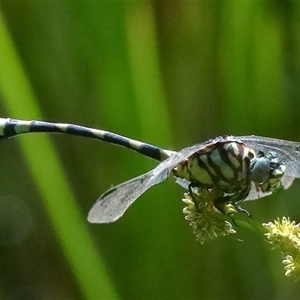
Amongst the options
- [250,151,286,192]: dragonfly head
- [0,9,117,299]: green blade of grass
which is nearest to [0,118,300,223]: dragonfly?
[250,151,286,192]: dragonfly head

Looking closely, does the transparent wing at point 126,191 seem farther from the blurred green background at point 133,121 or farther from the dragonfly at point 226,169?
the blurred green background at point 133,121

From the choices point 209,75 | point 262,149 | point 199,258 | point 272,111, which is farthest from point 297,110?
point 262,149

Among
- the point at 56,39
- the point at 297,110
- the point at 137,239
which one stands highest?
the point at 56,39

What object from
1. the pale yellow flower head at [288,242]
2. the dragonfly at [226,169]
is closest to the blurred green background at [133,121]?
the dragonfly at [226,169]

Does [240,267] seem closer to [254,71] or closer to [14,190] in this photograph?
[254,71]

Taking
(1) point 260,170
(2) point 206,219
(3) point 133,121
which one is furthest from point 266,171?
(3) point 133,121

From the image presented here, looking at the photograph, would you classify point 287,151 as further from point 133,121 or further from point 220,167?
point 133,121

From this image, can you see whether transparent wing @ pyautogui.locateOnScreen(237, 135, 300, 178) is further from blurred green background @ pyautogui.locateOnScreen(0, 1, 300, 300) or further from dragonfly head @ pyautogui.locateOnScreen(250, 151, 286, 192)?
blurred green background @ pyautogui.locateOnScreen(0, 1, 300, 300)
